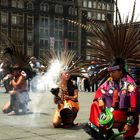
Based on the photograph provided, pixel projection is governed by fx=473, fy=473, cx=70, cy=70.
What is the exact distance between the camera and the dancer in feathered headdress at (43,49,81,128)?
9.06 meters

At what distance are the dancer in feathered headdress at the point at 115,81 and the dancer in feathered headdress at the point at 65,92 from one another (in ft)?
3.90

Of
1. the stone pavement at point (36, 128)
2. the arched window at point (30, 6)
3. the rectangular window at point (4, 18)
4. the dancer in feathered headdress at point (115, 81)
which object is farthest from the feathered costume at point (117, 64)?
the arched window at point (30, 6)

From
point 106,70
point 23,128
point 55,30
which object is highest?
point 55,30

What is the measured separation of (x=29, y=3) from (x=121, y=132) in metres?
81.3

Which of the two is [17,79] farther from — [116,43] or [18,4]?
[18,4]

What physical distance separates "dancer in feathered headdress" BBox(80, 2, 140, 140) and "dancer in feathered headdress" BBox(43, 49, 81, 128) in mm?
1189

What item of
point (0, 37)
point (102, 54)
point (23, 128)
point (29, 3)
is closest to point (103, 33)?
point (102, 54)

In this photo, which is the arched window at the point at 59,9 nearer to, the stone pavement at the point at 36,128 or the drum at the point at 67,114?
the stone pavement at the point at 36,128

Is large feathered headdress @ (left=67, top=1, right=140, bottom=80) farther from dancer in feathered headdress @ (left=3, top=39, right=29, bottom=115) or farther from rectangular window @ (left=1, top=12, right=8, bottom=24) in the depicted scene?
rectangular window @ (left=1, top=12, right=8, bottom=24)

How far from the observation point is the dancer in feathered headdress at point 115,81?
275 inches

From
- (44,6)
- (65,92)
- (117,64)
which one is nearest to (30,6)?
(44,6)

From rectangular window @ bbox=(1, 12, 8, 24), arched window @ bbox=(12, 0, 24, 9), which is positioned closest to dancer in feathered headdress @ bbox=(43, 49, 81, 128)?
rectangular window @ bbox=(1, 12, 8, 24)

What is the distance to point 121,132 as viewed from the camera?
23.0 feet

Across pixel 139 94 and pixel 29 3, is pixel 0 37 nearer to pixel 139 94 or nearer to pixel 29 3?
pixel 139 94
